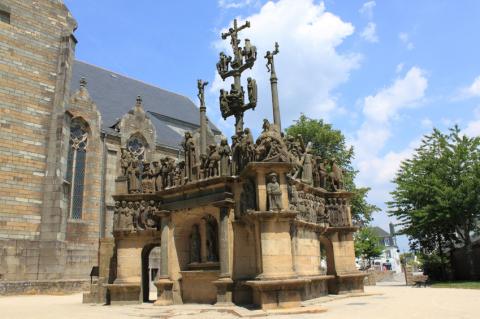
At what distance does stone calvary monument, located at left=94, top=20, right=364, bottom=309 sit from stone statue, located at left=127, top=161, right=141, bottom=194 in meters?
0.04

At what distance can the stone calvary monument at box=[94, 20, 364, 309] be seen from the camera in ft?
34.0

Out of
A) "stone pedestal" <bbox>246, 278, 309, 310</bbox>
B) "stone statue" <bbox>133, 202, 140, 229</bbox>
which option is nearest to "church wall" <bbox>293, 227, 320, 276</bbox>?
"stone pedestal" <bbox>246, 278, 309, 310</bbox>

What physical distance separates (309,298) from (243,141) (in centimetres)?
531

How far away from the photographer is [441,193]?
2208cm

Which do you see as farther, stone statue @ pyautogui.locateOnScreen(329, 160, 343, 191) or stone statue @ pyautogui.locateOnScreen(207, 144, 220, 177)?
stone statue @ pyautogui.locateOnScreen(329, 160, 343, 191)

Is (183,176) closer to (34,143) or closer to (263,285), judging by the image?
(263,285)

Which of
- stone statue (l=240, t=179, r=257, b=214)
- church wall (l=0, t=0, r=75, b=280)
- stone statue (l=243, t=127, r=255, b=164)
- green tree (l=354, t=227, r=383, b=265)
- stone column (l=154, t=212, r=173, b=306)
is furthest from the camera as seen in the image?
green tree (l=354, t=227, r=383, b=265)

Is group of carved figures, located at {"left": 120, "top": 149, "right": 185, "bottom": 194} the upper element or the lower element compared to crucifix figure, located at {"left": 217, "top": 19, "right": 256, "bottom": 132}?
lower

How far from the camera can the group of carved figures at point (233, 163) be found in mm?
10773

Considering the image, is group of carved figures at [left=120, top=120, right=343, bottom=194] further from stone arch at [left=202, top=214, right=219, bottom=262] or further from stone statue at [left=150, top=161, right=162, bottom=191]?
stone arch at [left=202, top=214, right=219, bottom=262]

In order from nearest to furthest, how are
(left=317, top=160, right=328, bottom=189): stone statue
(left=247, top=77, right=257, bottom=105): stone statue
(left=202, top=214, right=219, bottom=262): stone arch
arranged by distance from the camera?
(left=202, top=214, right=219, bottom=262): stone arch < (left=247, top=77, right=257, bottom=105): stone statue < (left=317, top=160, right=328, bottom=189): stone statue

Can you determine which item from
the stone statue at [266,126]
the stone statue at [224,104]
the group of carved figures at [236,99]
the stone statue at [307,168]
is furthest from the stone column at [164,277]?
the stone statue at [307,168]

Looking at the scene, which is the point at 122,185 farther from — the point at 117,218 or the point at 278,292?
the point at 278,292

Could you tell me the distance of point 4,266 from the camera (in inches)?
778
